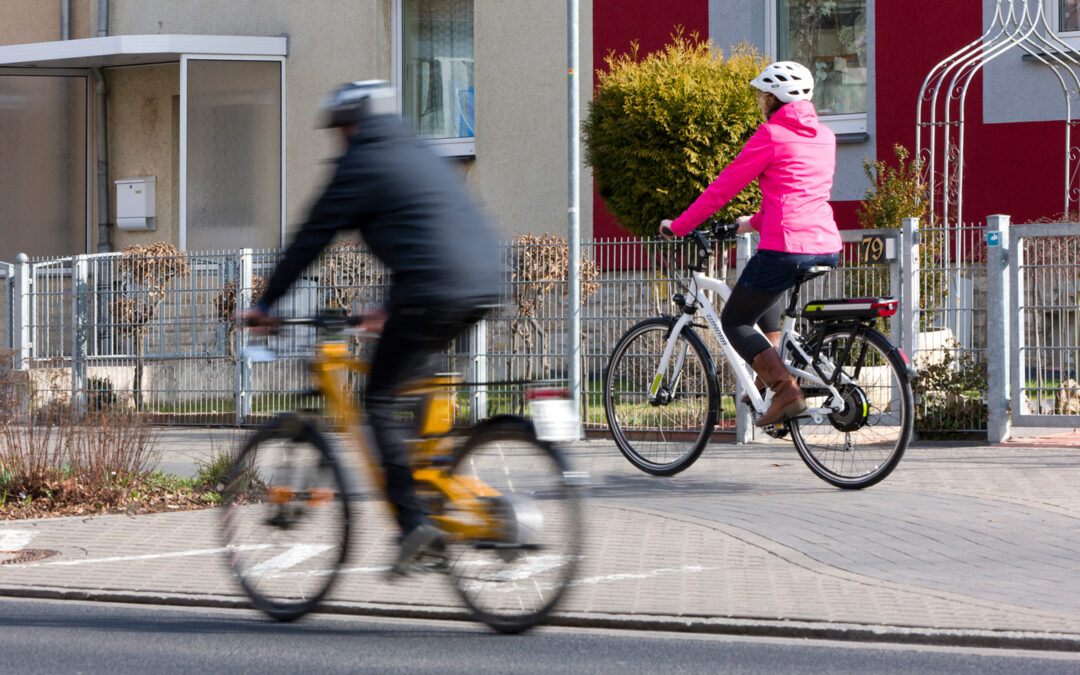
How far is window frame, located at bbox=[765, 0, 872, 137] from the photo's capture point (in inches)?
619

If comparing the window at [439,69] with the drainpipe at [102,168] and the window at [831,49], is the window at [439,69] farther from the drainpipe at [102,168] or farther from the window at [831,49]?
the drainpipe at [102,168]

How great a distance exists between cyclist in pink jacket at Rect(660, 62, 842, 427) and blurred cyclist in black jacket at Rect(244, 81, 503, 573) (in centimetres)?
282

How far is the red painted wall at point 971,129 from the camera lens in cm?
1451

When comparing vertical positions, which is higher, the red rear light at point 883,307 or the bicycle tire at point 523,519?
the red rear light at point 883,307

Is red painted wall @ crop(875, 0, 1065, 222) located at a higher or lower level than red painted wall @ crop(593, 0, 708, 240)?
lower

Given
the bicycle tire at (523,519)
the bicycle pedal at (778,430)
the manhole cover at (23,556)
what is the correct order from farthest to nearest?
the bicycle pedal at (778,430) → the manhole cover at (23,556) → the bicycle tire at (523,519)

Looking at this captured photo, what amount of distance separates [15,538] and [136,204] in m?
13.9

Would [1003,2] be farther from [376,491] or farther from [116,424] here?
[376,491]

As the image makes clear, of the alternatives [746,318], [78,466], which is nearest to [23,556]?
[78,466]

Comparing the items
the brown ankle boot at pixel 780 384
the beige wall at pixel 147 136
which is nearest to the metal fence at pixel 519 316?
the brown ankle boot at pixel 780 384

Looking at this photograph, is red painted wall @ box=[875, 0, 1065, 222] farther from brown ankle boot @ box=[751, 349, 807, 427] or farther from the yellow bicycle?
the yellow bicycle

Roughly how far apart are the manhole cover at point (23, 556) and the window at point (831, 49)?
11264mm

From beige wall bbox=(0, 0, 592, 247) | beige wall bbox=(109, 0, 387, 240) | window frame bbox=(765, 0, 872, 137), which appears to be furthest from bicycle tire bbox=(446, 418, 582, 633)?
beige wall bbox=(109, 0, 387, 240)

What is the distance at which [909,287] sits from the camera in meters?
9.71
